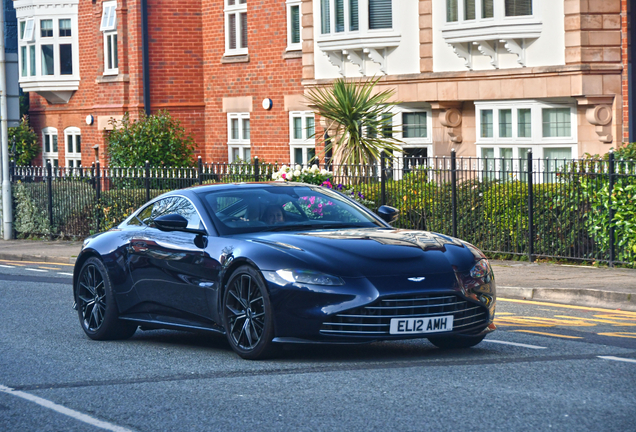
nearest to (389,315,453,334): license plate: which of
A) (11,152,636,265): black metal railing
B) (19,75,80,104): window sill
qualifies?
(11,152,636,265): black metal railing

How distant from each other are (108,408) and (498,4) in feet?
49.6

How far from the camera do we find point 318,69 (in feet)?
79.0

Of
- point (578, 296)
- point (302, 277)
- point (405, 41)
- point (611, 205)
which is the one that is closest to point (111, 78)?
point (405, 41)

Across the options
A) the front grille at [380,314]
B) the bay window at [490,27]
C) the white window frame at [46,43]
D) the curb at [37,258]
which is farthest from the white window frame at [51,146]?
the front grille at [380,314]

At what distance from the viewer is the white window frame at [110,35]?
30141 mm

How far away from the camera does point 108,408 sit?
6594mm

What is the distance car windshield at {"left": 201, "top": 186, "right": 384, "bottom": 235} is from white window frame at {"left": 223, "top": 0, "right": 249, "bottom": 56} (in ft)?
61.7

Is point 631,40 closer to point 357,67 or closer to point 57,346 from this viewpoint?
point 357,67

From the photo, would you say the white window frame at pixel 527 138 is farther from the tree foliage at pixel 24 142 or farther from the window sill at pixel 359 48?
the tree foliage at pixel 24 142

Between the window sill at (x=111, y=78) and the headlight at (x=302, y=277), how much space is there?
889 inches

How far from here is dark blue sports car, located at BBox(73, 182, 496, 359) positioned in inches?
296

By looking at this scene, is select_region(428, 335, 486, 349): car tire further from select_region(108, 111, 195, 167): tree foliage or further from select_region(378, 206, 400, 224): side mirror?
select_region(108, 111, 195, 167): tree foliage

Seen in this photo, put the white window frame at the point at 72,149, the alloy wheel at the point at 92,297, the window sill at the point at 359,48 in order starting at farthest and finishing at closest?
1. the white window frame at the point at 72,149
2. the window sill at the point at 359,48
3. the alloy wheel at the point at 92,297

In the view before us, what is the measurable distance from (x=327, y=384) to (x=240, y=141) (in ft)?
70.1
